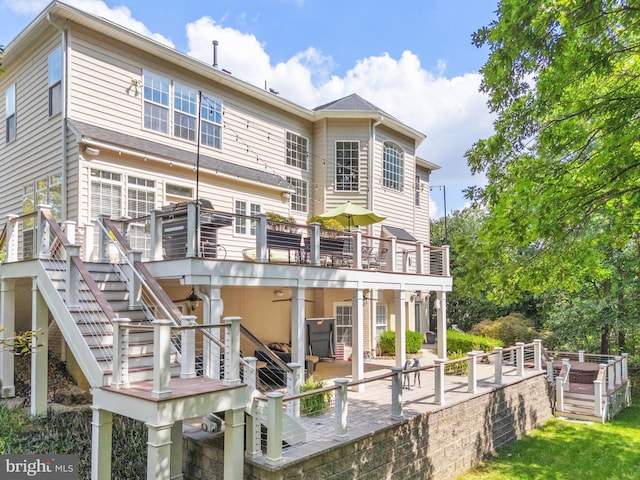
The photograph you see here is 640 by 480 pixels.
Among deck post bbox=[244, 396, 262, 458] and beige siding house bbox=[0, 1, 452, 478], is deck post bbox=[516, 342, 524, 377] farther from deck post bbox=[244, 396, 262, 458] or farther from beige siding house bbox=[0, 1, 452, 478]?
deck post bbox=[244, 396, 262, 458]

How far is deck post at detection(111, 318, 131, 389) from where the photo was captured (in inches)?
227

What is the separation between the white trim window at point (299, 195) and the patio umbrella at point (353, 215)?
2.15 metres

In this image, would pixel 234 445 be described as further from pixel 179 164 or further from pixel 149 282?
pixel 179 164

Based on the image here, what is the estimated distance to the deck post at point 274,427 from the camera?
6.15 meters

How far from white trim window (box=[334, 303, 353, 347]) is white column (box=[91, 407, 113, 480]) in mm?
10962

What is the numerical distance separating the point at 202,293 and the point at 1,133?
9.78 metres

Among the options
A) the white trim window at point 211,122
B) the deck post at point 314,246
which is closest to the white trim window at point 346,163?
the white trim window at point 211,122

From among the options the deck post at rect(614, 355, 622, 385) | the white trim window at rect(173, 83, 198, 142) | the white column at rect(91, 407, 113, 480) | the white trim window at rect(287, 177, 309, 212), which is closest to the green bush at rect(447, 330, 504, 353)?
the deck post at rect(614, 355, 622, 385)

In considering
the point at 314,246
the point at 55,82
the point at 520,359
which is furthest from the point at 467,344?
the point at 55,82

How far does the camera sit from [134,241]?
420 inches

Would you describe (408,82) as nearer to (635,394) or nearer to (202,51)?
(202,51)

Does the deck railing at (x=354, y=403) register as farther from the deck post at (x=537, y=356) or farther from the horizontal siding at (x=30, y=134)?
the horizontal siding at (x=30, y=134)

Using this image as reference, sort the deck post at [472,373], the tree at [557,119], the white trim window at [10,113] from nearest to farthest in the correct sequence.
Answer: the tree at [557,119] < the deck post at [472,373] < the white trim window at [10,113]

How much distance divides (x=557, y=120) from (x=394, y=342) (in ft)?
37.8
